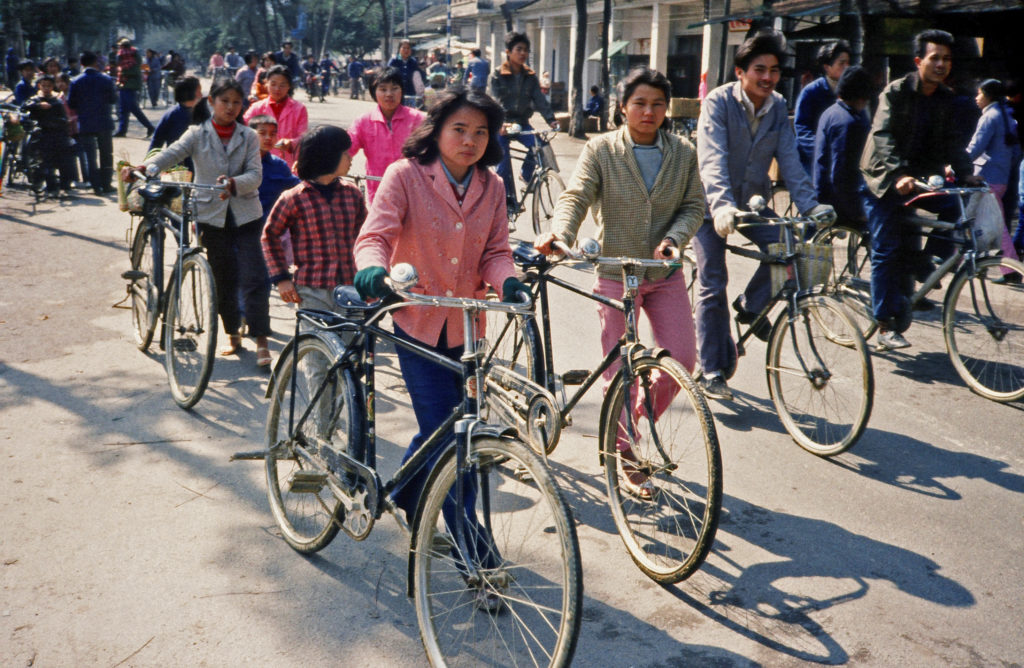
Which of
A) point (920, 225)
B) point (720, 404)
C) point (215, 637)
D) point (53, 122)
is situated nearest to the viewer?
point (215, 637)

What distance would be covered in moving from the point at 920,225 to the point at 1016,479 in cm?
212

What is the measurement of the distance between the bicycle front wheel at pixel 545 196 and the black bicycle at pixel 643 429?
6.66 metres

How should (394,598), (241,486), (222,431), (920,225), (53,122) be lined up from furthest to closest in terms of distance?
(53,122), (920,225), (222,431), (241,486), (394,598)

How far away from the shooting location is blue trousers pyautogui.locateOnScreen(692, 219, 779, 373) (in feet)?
17.7

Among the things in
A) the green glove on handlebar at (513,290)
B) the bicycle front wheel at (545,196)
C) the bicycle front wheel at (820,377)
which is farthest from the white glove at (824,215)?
the bicycle front wheel at (545,196)

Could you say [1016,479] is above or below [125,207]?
below

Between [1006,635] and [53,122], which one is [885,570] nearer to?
[1006,635]

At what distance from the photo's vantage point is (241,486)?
4566mm

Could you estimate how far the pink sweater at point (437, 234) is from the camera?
3.53 meters

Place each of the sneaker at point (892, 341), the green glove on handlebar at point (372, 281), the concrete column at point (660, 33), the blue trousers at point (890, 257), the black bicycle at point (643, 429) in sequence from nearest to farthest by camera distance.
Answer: the green glove on handlebar at point (372, 281)
the black bicycle at point (643, 429)
the blue trousers at point (890, 257)
the sneaker at point (892, 341)
the concrete column at point (660, 33)

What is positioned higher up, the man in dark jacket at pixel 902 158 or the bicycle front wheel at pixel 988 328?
the man in dark jacket at pixel 902 158

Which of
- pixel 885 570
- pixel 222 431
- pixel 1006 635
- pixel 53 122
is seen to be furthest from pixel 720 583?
pixel 53 122

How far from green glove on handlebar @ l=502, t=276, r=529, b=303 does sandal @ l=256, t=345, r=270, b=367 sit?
11.5 ft

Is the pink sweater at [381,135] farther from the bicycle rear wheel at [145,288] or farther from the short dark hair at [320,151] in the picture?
the short dark hair at [320,151]
